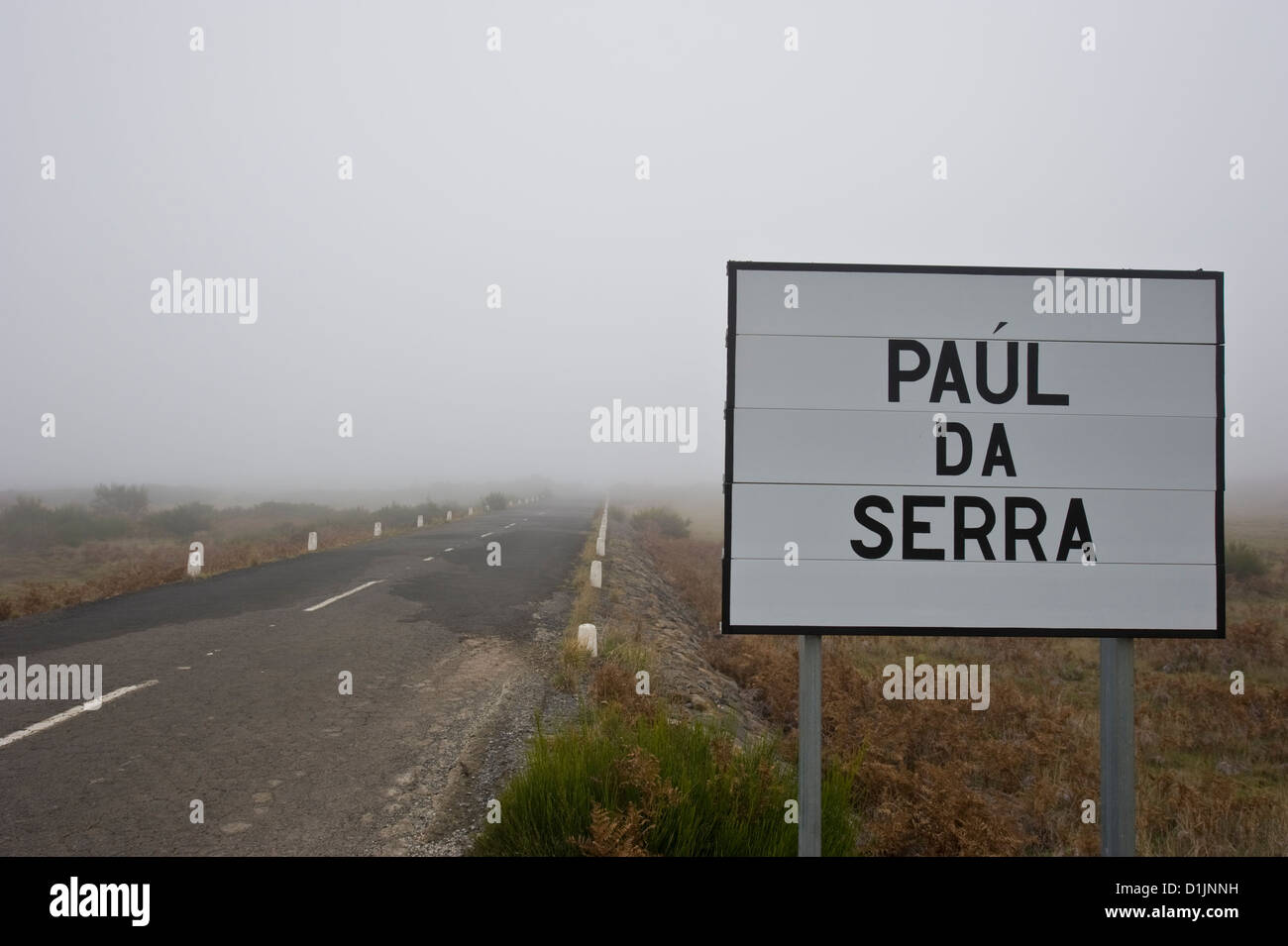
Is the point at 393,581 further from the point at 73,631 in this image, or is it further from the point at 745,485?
the point at 745,485

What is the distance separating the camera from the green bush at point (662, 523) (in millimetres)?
31691

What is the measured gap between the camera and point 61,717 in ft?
16.4

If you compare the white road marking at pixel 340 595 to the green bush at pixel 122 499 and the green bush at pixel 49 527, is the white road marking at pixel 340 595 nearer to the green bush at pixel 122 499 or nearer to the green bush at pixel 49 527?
the green bush at pixel 49 527

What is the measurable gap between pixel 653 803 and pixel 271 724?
141 inches

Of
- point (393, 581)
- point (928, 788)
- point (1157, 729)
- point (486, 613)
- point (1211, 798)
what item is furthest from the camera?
point (393, 581)

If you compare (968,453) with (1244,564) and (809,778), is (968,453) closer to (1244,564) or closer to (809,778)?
(809,778)

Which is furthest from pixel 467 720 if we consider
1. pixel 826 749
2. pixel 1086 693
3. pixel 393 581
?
pixel 1086 693

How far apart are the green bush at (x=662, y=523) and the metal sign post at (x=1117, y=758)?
88.7 feet

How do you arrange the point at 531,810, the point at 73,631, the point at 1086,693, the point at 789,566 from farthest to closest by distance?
1. the point at 1086,693
2. the point at 73,631
3. the point at 531,810
4. the point at 789,566

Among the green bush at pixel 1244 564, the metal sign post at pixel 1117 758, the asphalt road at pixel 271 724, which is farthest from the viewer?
the green bush at pixel 1244 564

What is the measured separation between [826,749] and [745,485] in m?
3.56

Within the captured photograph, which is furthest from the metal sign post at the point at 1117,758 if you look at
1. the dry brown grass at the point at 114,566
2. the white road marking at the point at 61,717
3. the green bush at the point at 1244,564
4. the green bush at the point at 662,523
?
the green bush at the point at 662,523

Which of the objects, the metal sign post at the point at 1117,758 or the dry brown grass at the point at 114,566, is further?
the dry brown grass at the point at 114,566

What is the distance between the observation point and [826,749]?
544 centimetres
